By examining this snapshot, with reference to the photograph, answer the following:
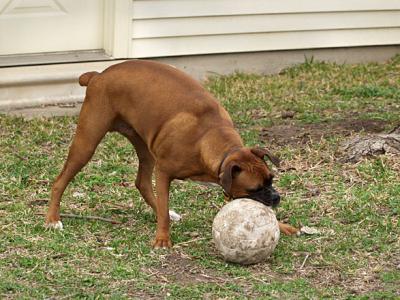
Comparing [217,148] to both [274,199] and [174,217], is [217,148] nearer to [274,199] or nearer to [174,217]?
[274,199]

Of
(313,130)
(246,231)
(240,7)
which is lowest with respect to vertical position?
(313,130)

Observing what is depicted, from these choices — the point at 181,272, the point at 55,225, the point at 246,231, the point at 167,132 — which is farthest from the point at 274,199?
the point at 55,225

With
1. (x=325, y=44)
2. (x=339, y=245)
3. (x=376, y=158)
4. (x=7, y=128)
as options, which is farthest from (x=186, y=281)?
(x=325, y=44)

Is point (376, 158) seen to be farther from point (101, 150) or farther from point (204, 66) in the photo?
point (204, 66)

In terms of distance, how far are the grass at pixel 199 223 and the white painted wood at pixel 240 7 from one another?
41.4 inches

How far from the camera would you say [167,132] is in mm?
6641

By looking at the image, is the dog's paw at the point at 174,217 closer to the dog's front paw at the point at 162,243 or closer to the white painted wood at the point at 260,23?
the dog's front paw at the point at 162,243

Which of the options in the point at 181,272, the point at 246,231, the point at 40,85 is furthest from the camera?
the point at 40,85

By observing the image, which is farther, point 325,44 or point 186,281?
point 325,44

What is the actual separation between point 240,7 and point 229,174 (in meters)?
5.10

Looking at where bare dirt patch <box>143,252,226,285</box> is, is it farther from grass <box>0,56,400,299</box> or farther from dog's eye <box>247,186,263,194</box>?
dog's eye <box>247,186,263,194</box>

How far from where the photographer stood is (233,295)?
589 cm

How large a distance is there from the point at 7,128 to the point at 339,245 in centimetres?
381

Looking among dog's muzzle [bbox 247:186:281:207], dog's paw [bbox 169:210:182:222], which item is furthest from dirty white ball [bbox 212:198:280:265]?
dog's paw [bbox 169:210:182:222]
